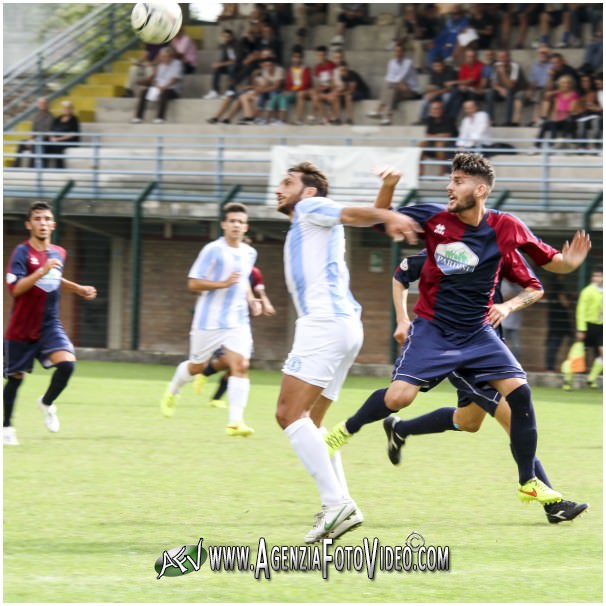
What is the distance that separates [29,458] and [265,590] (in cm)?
419

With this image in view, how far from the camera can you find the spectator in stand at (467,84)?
2141cm

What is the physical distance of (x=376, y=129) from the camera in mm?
22578

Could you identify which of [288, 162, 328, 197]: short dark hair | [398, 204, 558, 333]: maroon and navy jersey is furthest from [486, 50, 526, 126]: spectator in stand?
[288, 162, 328, 197]: short dark hair

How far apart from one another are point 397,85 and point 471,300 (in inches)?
673

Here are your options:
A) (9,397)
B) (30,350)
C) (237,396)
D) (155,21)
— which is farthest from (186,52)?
(9,397)

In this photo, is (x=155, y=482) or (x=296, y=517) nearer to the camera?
(x=296, y=517)

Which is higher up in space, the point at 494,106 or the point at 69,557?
the point at 494,106

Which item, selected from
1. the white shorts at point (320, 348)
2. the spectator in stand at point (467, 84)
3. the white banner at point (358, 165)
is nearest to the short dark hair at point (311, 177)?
the white shorts at point (320, 348)

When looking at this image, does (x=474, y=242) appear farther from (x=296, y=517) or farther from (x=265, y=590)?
(x=265, y=590)

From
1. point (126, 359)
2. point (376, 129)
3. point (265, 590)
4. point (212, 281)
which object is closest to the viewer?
point (265, 590)

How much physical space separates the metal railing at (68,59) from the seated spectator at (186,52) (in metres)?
2.99

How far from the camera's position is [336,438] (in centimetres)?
711

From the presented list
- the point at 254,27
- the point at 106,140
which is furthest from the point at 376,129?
the point at 106,140

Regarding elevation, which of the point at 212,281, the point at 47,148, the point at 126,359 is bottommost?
the point at 126,359
